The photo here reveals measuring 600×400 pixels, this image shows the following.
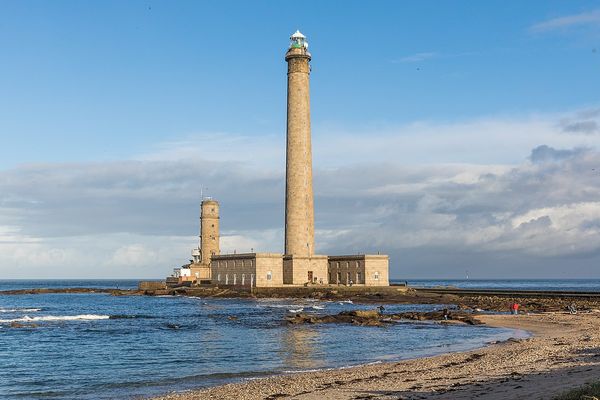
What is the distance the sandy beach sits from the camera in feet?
58.9

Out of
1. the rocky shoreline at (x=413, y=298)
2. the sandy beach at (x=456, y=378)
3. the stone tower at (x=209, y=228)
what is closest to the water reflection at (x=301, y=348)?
the sandy beach at (x=456, y=378)

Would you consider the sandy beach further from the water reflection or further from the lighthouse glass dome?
the lighthouse glass dome

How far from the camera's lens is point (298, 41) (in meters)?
80.9

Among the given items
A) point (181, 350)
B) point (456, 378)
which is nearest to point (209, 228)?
point (181, 350)

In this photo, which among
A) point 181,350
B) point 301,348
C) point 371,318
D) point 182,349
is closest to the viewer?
point 301,348

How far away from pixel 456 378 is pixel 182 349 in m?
16.9

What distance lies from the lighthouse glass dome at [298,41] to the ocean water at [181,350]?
38441mm

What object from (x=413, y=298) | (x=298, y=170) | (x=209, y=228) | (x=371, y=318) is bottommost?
(x=371, y=318)

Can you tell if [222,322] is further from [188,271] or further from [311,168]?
[188,271]

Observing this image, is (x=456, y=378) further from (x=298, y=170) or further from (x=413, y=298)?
(x=298, y=170)

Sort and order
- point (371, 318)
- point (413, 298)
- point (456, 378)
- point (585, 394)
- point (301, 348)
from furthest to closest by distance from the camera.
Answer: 1. point (413, 298)
2. point (371, 318)
3. point (301, 348)
4. point (456, 378)
5. point (585, 394)

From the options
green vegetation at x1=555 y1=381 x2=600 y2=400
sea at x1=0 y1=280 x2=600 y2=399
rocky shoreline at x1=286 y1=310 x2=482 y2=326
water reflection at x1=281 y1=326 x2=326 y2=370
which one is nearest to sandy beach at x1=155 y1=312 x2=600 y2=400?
green vegetation at x1=555 y1=381 x2=600 y2=400

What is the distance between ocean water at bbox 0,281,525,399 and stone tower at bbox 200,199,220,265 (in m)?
51.2

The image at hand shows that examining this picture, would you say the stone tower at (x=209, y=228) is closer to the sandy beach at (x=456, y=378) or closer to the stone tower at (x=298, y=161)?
the stone tower at (x=298, y=161)
